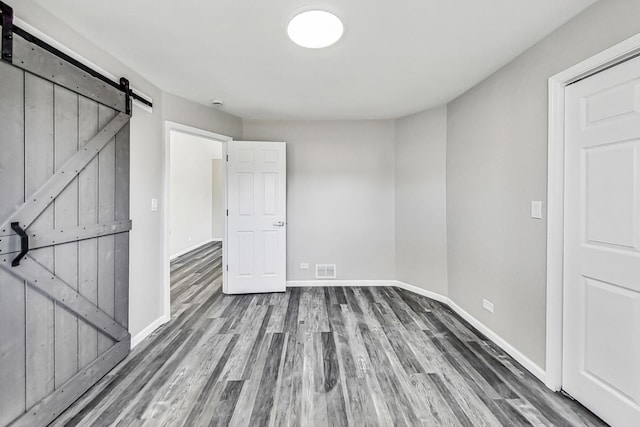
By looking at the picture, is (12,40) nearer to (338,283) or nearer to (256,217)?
(256,217)

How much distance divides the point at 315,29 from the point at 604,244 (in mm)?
2159

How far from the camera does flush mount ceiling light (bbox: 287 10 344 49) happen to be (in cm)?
163

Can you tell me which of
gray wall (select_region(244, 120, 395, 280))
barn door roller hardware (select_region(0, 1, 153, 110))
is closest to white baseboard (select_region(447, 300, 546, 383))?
gray wall (select_region(244, 120, 395, 280))

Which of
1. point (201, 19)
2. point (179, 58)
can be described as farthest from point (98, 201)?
point (201, 19)

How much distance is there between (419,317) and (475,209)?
127 centimetres

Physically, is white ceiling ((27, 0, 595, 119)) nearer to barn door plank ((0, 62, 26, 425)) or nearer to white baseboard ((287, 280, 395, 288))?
barn door plank ((0, 62, 26, 425))

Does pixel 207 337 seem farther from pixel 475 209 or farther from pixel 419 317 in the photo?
pixel 475 209

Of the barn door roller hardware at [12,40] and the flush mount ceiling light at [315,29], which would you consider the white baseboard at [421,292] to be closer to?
the flush mount ceiling light at [315,29]

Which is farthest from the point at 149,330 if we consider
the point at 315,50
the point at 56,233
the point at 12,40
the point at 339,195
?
the point at 315,50

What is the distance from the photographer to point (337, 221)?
12.8ft

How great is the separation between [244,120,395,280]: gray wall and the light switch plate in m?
2.00

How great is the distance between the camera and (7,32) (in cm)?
131

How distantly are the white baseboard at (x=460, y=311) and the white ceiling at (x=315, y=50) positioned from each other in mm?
2306

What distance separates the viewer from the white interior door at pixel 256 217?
141 inches
